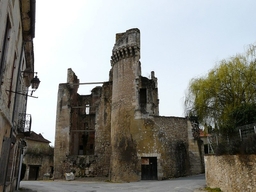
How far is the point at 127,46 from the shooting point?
22828 millimetres

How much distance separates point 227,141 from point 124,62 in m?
13.4

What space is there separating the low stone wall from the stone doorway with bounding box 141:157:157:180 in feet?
24.0

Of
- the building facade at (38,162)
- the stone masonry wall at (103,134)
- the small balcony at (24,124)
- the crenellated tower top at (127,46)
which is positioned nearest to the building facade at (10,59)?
the small balcony at (24,124)

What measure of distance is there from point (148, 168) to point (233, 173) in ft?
34.0

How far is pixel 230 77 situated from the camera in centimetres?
1608

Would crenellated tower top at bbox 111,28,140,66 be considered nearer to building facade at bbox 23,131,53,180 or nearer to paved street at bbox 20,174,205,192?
paved street at bbox 20,174,205,192

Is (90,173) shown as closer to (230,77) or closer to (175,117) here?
(175,117)

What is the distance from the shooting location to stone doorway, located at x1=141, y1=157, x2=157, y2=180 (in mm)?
19625

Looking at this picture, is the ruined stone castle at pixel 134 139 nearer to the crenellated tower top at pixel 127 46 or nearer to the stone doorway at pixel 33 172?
the crenellated tower top at pixel 127 46

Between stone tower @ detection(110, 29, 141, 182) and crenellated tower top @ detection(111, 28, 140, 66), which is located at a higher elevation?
crenellated tower top @ detection(111, 28, 140, 66)

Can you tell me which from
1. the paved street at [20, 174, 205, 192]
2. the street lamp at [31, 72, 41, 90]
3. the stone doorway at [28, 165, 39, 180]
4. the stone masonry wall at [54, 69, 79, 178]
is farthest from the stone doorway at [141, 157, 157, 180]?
the stone doorway at [28, 165, 39, 180]

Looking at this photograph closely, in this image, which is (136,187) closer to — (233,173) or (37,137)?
(233,173)

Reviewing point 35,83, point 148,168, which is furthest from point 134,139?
point 35,83

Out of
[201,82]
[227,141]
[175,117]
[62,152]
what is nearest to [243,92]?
[201,82]
